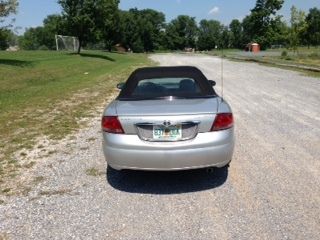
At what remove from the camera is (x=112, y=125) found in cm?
512

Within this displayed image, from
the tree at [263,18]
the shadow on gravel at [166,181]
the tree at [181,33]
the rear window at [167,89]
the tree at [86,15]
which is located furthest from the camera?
the tree at [181,33]

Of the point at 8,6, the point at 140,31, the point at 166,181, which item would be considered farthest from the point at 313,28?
the point at 166,181

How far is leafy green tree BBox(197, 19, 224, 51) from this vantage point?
141 meters

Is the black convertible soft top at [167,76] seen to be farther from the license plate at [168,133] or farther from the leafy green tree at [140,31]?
the leafy green tree at [140,31]

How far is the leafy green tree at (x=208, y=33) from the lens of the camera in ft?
461

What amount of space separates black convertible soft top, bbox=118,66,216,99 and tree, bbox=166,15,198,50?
133428 mm

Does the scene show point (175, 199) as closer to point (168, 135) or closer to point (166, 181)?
point (166, 181)

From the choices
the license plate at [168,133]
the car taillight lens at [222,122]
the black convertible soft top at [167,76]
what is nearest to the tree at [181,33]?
the black convertible soft top at [167,76]

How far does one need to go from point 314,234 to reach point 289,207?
638mm

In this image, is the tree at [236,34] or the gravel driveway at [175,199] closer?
the gravel driveway at [175,199]

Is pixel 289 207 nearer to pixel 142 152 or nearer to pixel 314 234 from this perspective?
pixel 314 234

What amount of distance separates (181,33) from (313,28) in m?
42.8

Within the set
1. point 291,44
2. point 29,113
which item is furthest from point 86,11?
point 29,113

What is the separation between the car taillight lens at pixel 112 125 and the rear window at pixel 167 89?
77cm
